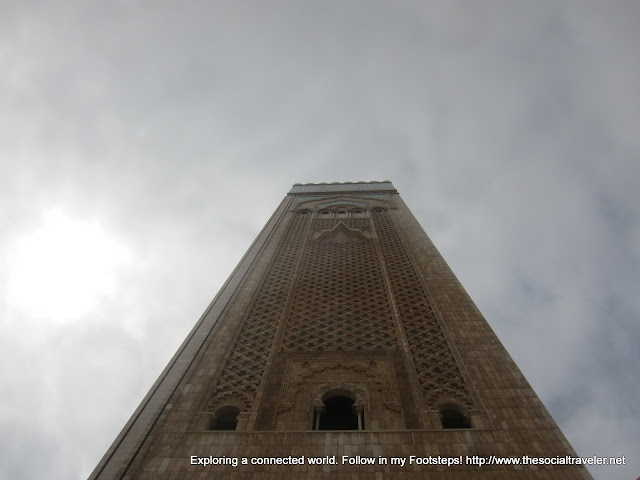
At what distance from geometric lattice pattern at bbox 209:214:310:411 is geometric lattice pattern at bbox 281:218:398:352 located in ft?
0.82

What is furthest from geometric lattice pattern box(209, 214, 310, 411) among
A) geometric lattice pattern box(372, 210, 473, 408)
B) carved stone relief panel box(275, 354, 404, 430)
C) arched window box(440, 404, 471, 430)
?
arched window box(440, 404, 471, 430)

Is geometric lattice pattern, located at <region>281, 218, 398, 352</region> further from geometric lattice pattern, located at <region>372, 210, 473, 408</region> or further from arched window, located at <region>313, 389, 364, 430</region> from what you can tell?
arched window, located at <region>313, 389, 364, 430</region>

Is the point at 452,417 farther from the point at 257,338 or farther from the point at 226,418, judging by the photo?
the point at 257,338

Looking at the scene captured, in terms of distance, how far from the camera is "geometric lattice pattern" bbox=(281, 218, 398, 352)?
6.61 m

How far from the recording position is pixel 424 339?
21.5 feet

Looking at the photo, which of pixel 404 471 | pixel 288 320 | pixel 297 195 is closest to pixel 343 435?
pixel 404 471

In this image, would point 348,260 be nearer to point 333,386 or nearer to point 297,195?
point 333,386

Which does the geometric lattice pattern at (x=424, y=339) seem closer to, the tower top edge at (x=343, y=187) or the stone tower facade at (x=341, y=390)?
the stone tower facade at (x=341, y=390)

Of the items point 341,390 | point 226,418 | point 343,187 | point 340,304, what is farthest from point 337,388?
point 343,187

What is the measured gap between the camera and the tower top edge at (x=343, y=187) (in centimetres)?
1484

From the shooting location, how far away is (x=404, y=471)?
4.31m

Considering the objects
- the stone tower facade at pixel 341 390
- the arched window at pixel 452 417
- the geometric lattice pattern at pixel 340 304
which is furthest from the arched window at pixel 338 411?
the arched window at pixel 452 417

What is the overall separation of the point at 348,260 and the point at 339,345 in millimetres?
3131

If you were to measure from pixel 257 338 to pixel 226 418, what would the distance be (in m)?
1.52
